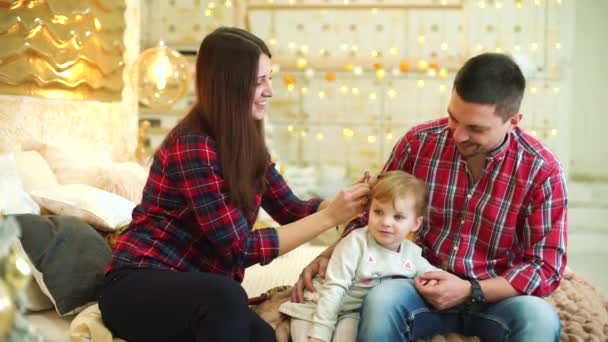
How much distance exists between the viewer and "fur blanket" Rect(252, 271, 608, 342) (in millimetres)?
1863

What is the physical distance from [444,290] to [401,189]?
0.30 m

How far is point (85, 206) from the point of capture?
2369 millimetres

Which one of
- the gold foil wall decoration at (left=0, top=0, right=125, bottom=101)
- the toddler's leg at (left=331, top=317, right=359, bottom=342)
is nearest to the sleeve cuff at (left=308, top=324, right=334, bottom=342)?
the toddler's leg at (left=331, top=317, right=359, bottom=342)

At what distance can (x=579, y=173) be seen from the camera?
6797 millimetres

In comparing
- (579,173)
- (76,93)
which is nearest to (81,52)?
(76,93)

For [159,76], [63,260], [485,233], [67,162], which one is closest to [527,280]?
[485,233]

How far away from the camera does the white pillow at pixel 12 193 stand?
7.18ft

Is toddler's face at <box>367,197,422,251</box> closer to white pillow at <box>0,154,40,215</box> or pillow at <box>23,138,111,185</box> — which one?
white pillow at <box>0,154,40,215</box>

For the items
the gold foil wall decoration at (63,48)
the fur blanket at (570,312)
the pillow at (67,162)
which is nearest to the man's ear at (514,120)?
→ the fur blanket at (570,312)

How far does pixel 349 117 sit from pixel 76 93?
3580 mm

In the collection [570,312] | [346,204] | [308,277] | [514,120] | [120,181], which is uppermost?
[514,120]

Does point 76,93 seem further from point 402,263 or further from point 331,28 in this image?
point 331,28

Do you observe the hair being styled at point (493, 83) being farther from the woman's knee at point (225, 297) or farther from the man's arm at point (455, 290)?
the woman's knee at point (225, 297)

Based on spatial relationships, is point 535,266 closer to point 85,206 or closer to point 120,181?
point 85,206
